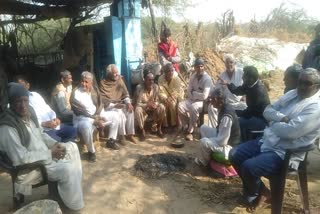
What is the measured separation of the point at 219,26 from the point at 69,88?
10.4 metres

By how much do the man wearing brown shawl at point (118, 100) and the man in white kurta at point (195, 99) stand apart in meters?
1.04

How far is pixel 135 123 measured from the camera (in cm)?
627

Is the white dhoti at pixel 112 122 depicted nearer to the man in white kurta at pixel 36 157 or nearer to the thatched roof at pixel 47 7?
the man in white kurta at pixel 36 157

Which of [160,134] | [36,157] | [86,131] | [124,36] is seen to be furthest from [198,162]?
[124,36]

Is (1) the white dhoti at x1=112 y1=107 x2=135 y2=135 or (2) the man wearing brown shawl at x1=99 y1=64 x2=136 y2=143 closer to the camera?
(1) the white dhoti at x1=112 y1=107 x2=135 y2=135

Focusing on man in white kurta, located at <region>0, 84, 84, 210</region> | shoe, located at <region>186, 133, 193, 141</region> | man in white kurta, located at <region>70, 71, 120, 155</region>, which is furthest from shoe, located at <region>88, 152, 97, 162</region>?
shoe, located at <region>186, 133, 193, 141</region>

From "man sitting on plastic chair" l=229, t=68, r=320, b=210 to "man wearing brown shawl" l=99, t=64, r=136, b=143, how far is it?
2.69 metres

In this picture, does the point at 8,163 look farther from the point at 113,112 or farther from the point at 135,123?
the point at 135,123

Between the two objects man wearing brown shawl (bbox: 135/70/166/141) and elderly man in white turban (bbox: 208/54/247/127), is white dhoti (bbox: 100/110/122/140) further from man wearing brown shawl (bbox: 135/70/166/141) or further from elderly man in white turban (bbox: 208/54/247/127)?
elderly man in white turban (bbox: 208/54/247/127)

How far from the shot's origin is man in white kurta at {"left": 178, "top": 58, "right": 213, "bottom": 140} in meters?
6.25

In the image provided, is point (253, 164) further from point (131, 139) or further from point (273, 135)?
point (131, 139)

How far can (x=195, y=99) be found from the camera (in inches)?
252

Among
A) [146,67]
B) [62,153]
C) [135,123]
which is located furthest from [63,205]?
[146,67]

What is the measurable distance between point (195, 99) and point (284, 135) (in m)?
3.18
